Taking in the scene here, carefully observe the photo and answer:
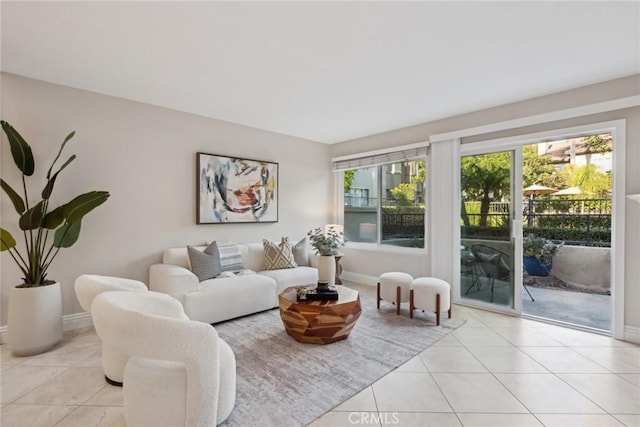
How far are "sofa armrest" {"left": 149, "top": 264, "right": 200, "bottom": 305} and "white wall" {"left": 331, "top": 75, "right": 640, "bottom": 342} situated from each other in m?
2.97

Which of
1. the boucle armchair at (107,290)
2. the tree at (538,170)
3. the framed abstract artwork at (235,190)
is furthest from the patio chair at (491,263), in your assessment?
the boucle armchair at (107,290)

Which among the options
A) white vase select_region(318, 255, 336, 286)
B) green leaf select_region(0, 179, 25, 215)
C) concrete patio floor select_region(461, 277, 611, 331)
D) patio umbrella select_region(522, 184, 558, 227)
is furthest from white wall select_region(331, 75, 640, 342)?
green leaf select_region(0, 179, 25, 215)

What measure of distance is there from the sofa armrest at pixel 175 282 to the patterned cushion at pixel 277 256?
1.10 meters

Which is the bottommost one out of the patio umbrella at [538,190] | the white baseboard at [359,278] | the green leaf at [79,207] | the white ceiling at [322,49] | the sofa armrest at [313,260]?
the white baseboard at [359,278]

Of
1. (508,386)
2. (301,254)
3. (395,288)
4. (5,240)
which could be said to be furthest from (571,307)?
(5,240)

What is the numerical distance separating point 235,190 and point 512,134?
3.70 metres

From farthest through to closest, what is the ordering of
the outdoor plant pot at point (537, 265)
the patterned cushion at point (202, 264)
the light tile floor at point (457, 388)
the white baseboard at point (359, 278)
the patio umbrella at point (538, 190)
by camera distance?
the patio umbrella at point (538, 190)
the outdoor plant pot at point (537, 265)
the white baseboard at point (359, 278)
the patterned cushion at point (202, 264)
the light tile floor at point (457, 388)

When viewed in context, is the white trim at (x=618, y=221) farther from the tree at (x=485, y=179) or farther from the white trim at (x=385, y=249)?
the white trim at (x=385, y=249)

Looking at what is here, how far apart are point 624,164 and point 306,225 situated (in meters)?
4.08

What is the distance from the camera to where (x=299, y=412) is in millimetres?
1802

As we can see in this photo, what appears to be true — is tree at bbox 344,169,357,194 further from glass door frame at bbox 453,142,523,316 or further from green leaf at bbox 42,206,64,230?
green leaf at bbox 42,206,64,230

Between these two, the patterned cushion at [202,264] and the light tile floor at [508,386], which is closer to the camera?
the light tile floor at [508,386]

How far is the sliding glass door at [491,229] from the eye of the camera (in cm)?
359

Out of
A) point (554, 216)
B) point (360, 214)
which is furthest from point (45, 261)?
point (554, 216)
